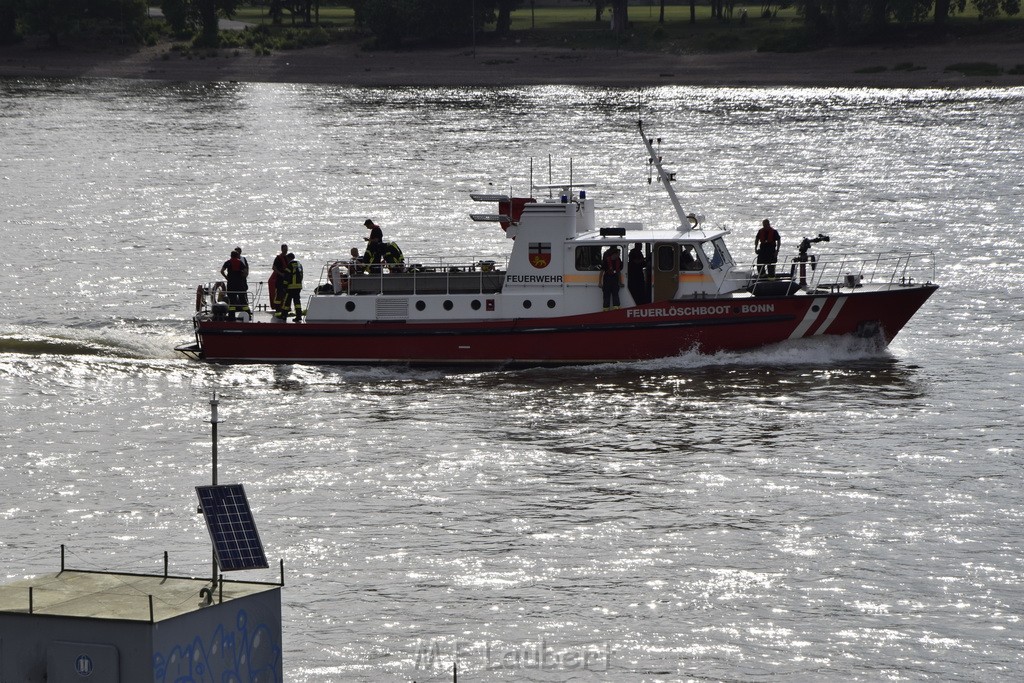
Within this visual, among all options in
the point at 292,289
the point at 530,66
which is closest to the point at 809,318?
the point at 292,289

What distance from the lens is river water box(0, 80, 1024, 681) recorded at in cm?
1758

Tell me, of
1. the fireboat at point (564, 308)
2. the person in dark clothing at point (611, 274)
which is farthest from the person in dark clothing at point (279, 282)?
the person in dark clothing at point (611, 274)

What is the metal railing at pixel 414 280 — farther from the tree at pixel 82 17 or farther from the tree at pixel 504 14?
the tree at pixel 82 17

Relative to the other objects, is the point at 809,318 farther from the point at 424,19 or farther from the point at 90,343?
the point at 424,19

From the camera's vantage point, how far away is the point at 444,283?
3020 cm

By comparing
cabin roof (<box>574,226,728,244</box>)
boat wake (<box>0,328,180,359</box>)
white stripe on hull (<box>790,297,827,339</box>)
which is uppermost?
cabin roof (<box>574,226,728,244</box>)

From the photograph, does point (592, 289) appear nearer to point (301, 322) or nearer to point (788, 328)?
point (788, 328)

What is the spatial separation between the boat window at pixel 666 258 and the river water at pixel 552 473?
71.8 inches

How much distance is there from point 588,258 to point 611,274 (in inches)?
24.3

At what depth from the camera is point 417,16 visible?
108 m

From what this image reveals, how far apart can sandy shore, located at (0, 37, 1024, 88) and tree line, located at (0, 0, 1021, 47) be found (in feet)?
6.32

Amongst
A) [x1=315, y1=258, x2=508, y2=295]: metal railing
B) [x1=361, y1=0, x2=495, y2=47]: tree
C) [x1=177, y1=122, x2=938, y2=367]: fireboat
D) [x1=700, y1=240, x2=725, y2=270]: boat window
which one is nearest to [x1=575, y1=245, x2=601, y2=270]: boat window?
[x1=177, y1=122, x2=938, y2=367]: fireboat

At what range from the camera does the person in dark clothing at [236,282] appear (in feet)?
101

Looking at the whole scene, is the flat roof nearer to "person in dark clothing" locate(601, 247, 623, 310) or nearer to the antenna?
the antenna
